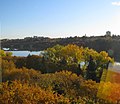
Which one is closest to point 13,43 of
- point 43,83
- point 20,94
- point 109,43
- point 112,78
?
point 109,43

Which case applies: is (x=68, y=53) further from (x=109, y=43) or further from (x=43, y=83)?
(x=109, y=43)

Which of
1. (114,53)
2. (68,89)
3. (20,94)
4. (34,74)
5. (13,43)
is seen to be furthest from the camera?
(13,43)

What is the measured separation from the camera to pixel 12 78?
51.1 meters

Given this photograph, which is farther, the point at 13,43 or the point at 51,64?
the point at 13,43

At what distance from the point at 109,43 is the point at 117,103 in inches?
3907

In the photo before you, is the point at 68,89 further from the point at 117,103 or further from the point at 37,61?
the point at 37,61

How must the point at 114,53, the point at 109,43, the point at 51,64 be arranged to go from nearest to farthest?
the point at 51,64 → the point at 114,53 → the point at 109,43

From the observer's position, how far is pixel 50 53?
76000 mm

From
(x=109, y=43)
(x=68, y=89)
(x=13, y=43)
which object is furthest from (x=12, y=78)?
(x=13, y=43)

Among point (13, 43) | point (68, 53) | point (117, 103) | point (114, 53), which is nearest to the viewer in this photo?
point (117, 103)

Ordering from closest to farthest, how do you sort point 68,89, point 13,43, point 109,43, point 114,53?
1. point 68,89
2. point 114,53
3. point 109,43
4. point 13,43

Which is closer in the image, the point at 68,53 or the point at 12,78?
the point at 12,78

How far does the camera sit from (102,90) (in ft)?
132

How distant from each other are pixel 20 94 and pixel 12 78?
2315 centimetres
